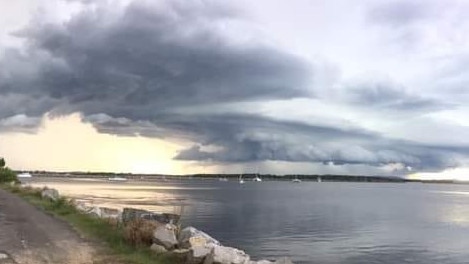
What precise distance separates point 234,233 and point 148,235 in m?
28.4

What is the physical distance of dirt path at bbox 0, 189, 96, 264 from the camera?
48.8 ft

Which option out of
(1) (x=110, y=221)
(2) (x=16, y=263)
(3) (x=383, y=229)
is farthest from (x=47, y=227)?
(3) (x=383, y=229)

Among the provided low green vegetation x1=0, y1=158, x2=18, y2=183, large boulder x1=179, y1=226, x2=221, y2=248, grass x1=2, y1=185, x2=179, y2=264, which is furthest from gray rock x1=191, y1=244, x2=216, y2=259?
low green vegetation x1=0, y1=158, x2=18, y2=183

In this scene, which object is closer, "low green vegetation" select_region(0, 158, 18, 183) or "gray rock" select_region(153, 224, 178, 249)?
"gray rock" select_region(153, 224, 178, 249)

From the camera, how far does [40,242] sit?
1783cm

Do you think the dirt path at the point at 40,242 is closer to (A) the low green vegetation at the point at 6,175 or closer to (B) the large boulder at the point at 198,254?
(B) the large boulder at the point at 198,254

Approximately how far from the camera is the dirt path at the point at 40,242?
1486 cm

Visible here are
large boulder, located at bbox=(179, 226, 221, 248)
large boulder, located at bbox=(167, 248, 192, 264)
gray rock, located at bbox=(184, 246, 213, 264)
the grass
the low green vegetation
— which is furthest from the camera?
the low green vegetation

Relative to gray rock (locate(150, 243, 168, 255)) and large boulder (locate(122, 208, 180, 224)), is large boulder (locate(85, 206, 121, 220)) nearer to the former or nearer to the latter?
large boulder (locate(122, 208, 180, 224))

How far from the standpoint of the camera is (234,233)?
44875 mm

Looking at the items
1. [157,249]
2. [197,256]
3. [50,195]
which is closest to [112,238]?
[157,249]

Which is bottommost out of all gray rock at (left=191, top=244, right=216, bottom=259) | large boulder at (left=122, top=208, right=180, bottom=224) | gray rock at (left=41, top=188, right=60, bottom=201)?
gray rock at (left=191, top=244, right=216, bottom=259)

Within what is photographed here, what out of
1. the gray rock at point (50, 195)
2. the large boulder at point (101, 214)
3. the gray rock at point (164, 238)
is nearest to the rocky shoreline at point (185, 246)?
the gray rock at point (164, 238)

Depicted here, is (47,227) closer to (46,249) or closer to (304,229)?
(46,249)
